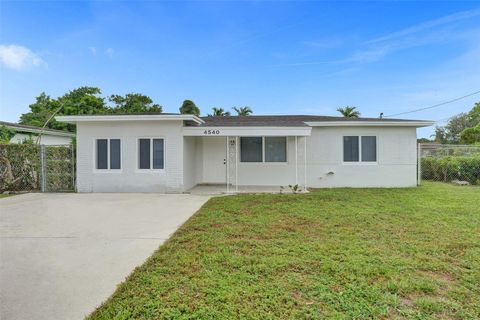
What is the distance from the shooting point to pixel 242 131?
10172 millimetres

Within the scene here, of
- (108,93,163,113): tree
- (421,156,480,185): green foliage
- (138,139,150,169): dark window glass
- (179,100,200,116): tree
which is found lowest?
(421,156,480,185): green foliage

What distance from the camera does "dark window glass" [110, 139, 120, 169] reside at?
1046 centimetres

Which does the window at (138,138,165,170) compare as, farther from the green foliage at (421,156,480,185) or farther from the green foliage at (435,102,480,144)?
the green foliage at (435,102,480,144)

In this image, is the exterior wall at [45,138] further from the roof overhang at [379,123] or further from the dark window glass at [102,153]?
the roof overhang at [379,123]

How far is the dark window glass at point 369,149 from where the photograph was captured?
11562mm

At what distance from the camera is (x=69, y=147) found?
11.0 meters

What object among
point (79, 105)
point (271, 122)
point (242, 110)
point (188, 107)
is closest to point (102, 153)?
point (271, 122)

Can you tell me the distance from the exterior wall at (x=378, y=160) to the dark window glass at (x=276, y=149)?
1289mm

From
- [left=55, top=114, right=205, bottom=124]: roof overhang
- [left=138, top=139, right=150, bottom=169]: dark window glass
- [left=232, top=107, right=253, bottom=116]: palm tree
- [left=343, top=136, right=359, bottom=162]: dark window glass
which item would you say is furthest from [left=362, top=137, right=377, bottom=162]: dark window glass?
[left=232, top=107, right=253, bottom=116]: palm tree

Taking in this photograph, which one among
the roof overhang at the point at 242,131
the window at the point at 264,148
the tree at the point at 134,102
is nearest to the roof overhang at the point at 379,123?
the roof overhang at the point at 242,131

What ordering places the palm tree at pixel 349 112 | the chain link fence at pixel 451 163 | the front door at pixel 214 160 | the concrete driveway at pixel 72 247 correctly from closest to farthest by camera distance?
1. the concrete driveway at pixel 72 247
2. the chain link fence at pixel 451 163
3. the front door at pixel 214 160
4. the palm tree at pixel 349 112

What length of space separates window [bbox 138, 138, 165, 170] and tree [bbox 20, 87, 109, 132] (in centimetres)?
1802

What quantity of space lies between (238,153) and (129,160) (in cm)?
459

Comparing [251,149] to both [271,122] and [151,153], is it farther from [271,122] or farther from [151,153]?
[151,153]
